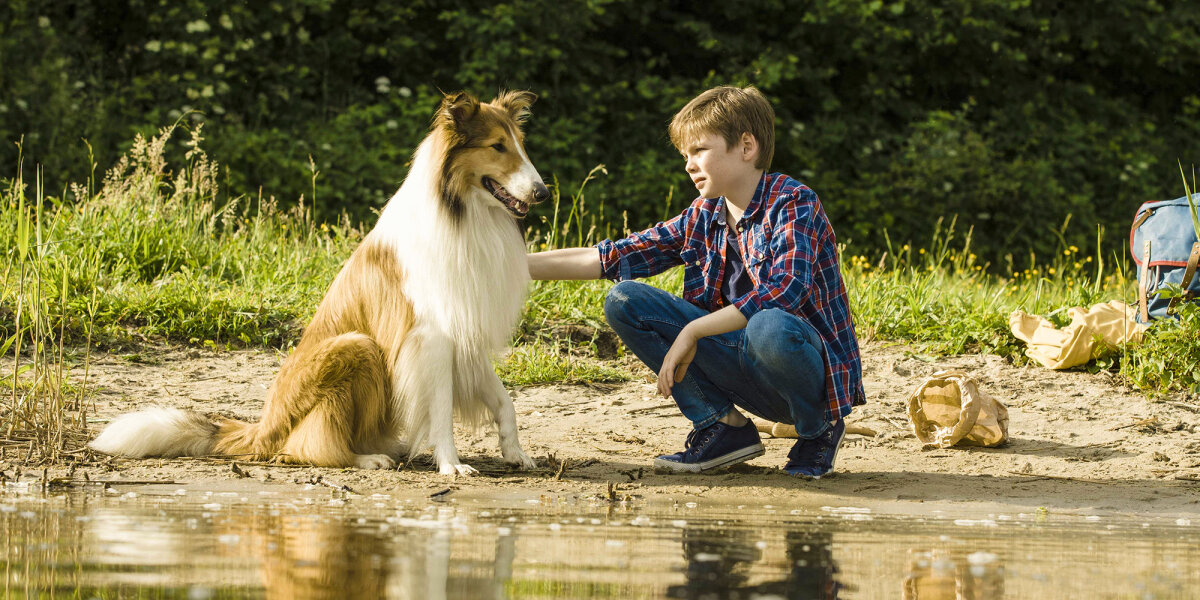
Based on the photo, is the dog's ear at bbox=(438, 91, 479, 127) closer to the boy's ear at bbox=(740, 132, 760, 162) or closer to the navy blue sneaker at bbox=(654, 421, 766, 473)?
the boy's ear at bbox=(740, 132, 760, 162)

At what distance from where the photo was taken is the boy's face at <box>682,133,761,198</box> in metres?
4.39

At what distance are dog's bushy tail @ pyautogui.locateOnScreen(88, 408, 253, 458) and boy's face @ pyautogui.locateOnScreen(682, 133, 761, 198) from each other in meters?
2.07

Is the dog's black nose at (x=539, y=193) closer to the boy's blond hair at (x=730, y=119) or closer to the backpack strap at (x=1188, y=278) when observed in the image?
the boy's blond hair at (x=730, y=119)

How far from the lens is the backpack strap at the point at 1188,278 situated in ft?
18.5

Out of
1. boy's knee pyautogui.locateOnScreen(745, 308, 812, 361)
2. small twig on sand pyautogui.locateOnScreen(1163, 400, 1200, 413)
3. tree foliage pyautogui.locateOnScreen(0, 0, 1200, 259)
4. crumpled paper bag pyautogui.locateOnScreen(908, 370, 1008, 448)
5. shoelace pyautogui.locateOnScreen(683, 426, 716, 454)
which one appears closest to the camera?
boy's knee pyautogui.locateOnScreen(745, 308, 812, 361)

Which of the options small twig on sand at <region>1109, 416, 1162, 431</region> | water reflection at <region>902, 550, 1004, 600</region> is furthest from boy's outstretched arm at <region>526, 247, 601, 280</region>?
small twig on sand at <region>1109, 416, 1162, 431</region>

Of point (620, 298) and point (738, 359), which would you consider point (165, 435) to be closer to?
point (620, 298)

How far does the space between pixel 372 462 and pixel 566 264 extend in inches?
44.2

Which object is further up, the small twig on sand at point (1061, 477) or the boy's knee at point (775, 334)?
the boy's knee at point (775, 334)

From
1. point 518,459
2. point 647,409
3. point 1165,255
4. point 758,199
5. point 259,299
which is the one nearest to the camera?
point 758,199

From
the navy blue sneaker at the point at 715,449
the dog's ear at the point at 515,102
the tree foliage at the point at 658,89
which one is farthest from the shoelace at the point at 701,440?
the tree foliage at the point at 658,89

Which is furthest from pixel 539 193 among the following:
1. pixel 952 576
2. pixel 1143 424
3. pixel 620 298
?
pixel 1143 424

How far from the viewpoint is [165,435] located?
456cm

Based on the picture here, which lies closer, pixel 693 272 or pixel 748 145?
pixel 748 145
